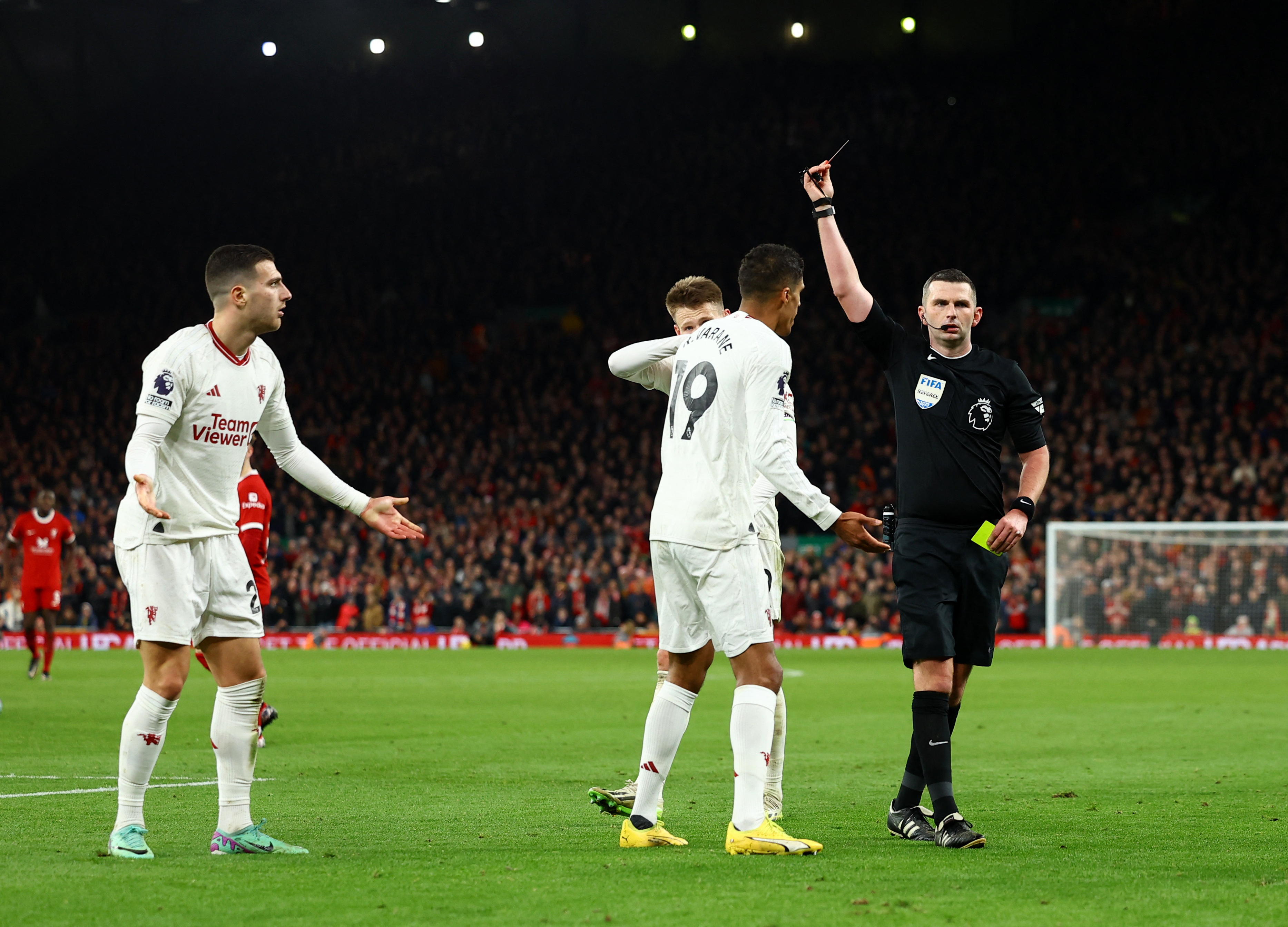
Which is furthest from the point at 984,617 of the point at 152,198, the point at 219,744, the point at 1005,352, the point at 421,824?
the point at 152,198

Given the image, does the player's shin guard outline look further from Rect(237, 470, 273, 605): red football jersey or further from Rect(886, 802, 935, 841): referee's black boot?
Rect(237, 470, 273, 605): red football jersey

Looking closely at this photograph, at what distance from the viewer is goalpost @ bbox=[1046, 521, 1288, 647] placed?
2853 cm

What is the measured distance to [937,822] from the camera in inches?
247

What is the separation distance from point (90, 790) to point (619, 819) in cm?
312

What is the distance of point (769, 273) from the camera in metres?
6.13

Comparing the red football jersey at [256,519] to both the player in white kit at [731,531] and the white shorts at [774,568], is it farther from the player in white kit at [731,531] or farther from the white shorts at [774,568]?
the player in white kit at [731,531]

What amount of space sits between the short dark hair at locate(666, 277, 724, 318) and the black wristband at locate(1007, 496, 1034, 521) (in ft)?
5.35

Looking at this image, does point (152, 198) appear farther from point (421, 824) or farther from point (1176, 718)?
point (421, 824)

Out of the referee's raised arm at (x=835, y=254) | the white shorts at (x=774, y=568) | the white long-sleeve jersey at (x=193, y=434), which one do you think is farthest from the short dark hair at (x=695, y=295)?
the white long-sleeve jersey at (x=193, y=434)

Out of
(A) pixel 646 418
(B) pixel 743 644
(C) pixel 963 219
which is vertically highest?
(C) pixel 963 219

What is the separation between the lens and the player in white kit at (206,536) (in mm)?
5863

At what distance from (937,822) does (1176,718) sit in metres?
8.27

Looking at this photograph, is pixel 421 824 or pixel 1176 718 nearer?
pixel 421 824

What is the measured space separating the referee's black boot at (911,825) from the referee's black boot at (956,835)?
12 cm
